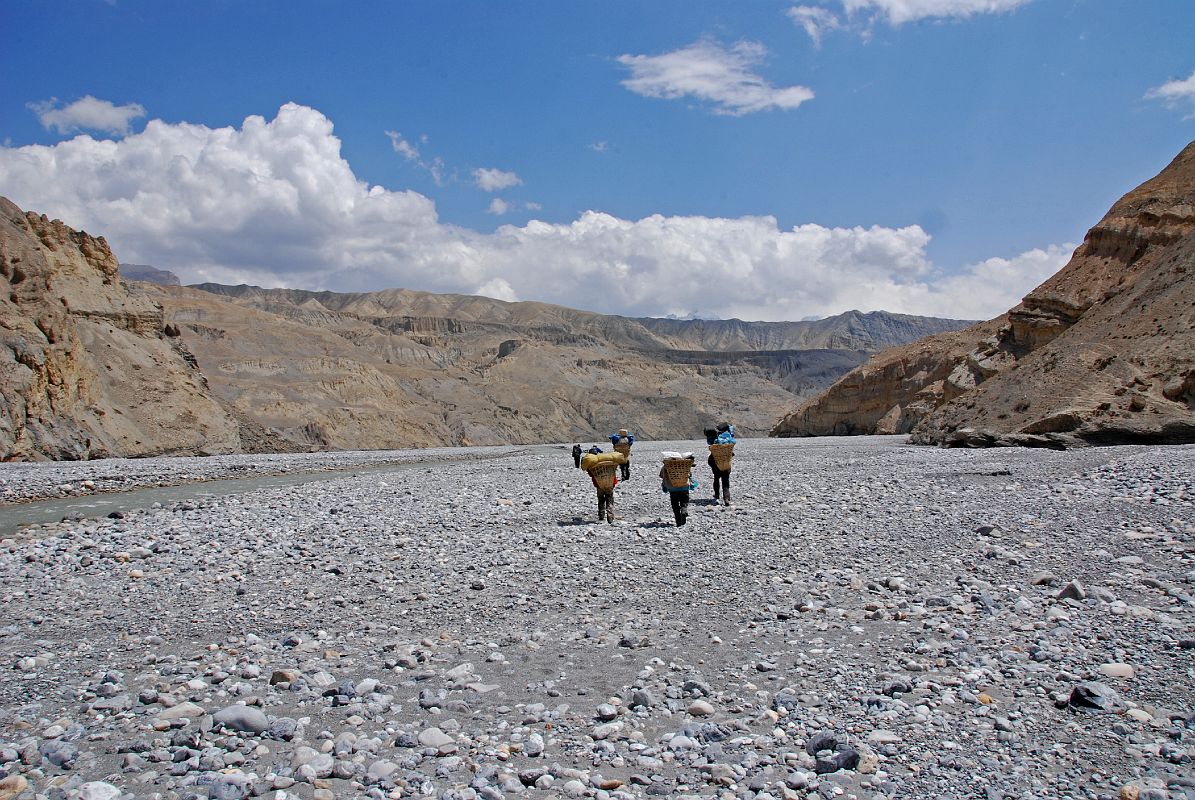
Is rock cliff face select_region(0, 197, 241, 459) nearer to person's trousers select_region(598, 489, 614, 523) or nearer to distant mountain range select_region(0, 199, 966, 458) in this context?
distant mountain range select_region(0, 199, 966, 458)

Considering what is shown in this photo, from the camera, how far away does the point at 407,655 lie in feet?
23.5

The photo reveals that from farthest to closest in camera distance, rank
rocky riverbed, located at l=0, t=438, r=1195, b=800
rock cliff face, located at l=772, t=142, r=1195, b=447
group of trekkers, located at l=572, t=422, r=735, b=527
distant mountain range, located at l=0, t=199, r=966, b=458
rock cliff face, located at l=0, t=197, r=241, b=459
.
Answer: distant mountain range, located at l=0, t=199, r=966, b=458, rock cliff face, located at l=0, t=197, r=241, b=459, rock cliff face, located at l=772, t=142, r=1195, b=447, group of trekkers, located at l=572, t=422, r=735, b=527, rocky riverbed, located at l=0, t=438, r=1195, b=800

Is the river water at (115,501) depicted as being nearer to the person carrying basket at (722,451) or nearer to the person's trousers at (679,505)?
the person's trousers at (679,505)

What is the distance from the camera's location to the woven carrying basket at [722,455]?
14.7 meters

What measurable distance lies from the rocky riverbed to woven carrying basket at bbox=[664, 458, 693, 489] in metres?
0.73

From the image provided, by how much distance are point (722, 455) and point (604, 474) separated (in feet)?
7.95

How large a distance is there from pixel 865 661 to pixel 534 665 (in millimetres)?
2686

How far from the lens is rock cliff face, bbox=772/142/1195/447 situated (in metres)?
24.6

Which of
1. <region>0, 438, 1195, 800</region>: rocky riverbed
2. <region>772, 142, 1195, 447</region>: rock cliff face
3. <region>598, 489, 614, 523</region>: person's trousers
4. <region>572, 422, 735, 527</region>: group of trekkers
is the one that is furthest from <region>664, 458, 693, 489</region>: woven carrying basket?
<region>772, 142, 1195, 447</region>: rock cliff face

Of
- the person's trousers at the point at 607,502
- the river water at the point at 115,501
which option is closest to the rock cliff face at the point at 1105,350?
the person's trousers at the point at 607,502

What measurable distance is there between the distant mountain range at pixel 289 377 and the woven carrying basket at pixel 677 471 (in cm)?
3333

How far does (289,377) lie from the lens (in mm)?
77312

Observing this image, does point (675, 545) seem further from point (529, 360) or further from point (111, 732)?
point (529, 360)

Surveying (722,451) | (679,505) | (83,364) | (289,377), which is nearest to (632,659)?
(679,505)
